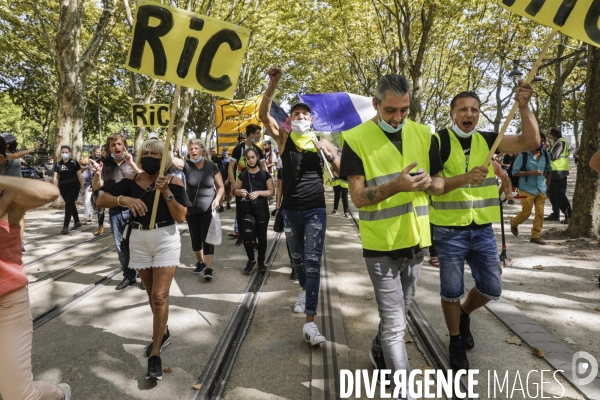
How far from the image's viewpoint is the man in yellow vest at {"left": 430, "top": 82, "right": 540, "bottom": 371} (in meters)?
3.23

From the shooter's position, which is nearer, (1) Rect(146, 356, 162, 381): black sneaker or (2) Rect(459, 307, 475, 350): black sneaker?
(1) Rect(146, 356, 162, 381): black sneaker

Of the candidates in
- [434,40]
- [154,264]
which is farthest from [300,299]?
[434,40]

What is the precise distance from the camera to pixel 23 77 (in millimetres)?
30828

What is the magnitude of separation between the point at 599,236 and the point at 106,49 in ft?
87.7

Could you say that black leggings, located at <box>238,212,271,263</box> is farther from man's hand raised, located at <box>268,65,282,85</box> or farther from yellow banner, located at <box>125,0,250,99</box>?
yellow banner, located at <box>125,0,250,99</box>

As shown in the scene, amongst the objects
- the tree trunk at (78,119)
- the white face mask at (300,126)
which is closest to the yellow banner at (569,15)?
the white face mask at (300,126)

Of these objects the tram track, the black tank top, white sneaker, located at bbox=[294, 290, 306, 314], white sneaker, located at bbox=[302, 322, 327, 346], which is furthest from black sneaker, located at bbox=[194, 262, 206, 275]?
white sneaker, located at bbox=[302, 322, 327, 346]

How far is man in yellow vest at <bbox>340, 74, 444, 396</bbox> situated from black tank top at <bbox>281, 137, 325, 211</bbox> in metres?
1.40

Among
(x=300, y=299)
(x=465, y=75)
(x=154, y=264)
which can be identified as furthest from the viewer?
(x=465, y=75)

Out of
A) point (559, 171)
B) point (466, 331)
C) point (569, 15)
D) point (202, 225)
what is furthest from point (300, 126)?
point (559, 171)

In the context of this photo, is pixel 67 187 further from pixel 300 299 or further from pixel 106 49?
pixel 106 49

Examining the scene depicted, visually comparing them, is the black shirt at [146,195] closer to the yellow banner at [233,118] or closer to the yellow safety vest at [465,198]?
the yellow safety vest at [465,198]

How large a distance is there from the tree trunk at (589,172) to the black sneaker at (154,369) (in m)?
7.56

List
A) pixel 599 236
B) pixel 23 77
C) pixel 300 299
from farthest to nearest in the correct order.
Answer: pixel 23 77
pixel 599 236
pixel 300 299
